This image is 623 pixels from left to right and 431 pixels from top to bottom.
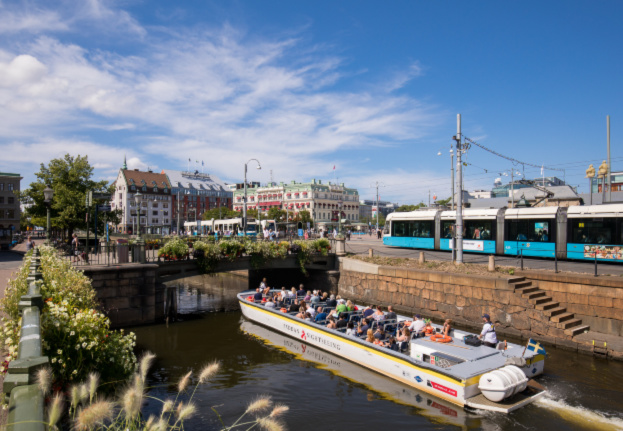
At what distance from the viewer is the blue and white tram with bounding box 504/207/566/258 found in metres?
22.0

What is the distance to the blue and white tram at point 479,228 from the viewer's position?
25.0 m

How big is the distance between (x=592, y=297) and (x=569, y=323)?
1.44 m

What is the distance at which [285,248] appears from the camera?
26.0 metres

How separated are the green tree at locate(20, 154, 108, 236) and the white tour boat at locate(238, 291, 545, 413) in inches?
1051

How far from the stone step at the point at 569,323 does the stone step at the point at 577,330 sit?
143 mm

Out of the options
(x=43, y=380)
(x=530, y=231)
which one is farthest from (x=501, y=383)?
(x=530, y=231)

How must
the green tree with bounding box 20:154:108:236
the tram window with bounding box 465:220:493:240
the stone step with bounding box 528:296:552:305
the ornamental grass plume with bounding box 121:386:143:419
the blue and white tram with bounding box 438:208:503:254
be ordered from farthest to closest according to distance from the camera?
the green tree with bounding box 20:154:108:236 < the tram window with bounding box 465:220:493:240 < the blue and white tram with bounding box 438:208:503:254 < the stone step with bounding box 528:296:552:305 < the ornamental grass plume with bounding box 121:386:143:419

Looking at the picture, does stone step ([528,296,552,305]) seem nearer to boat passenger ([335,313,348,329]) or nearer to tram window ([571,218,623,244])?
tram window ([571,218,623,244])

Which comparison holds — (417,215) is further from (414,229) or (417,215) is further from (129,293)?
(129,293)

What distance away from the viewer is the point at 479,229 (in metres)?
25.9

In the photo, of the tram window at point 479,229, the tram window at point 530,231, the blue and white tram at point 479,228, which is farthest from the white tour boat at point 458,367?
the tram window at point 479,229

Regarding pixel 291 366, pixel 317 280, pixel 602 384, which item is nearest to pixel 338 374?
pixel 291 366

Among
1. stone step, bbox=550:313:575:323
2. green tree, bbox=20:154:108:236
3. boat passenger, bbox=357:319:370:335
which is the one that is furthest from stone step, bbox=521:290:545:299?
green tree, bbox=20:154:108:236

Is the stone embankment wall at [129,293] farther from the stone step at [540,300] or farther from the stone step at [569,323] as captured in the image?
the stone step at [569,323]
